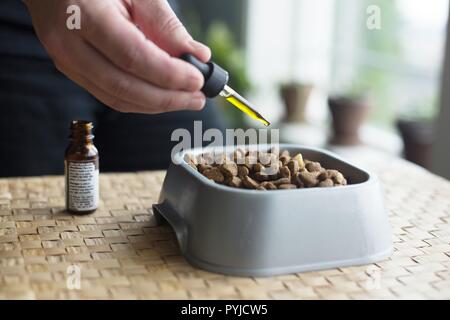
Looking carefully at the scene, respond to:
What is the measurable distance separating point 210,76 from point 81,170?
270 mm

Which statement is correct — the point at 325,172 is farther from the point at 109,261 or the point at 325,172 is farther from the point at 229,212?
the point at 109,261

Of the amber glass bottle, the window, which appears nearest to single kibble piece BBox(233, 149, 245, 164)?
the amber glass bottle

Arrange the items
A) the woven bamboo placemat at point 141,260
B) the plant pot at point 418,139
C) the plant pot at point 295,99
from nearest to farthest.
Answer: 1. the woven bamboo placemat at point 141,260
2. the plant pot at point 418,139
3. the plant pot at point 295,99

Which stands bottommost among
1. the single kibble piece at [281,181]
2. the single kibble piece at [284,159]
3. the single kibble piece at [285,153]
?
the single kibble piece at [281,181]

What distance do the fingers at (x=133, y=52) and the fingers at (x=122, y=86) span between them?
0.01 meters

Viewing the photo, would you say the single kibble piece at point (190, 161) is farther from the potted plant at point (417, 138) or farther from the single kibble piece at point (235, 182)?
the potted plant at point (417, 138)

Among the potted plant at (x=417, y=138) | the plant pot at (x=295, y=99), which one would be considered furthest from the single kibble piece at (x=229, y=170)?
the plant pot at (x=295, y=99)

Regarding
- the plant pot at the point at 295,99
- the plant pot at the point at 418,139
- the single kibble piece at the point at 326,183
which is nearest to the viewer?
the single kibble piece at the point at 326,183

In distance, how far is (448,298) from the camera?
2.65ft

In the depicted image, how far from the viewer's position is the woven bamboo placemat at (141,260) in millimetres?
810

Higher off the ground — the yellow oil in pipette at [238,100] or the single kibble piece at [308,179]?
the yellow oil in pipette at [238,100]

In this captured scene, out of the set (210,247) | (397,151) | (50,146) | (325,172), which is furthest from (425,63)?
(210,247)

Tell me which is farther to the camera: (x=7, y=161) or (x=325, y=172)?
(x=7, y=161)

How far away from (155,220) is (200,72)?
0.90ft
